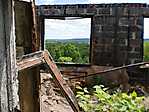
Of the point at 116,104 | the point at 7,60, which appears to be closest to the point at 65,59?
the point at 116,104

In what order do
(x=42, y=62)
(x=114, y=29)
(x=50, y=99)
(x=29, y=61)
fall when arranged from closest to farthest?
1. (x=29, y=61)
2. (x=42, y=62)
3. (x=50, y=99)
4. (x=114, y=29)

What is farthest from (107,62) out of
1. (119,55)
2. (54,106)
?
(54,106)

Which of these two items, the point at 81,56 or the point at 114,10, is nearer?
the point at 114,10

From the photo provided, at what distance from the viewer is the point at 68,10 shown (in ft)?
29.2

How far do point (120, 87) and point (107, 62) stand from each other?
0.82 metres

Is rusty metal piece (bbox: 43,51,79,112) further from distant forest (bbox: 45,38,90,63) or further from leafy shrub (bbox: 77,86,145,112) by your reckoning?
distant forest (bbox: 45,38,90,63)

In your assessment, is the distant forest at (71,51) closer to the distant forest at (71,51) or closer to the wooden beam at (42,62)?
the distant forest at (71,51)

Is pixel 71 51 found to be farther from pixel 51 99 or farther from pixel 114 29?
pixel 51 99

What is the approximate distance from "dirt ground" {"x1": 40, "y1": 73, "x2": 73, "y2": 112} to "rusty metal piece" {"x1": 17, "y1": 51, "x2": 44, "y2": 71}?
297 cm

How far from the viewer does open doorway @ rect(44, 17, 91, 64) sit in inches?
401

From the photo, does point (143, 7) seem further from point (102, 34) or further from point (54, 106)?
point (54, 106)

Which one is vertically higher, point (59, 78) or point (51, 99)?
point (59, 78)

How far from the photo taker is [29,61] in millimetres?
1694

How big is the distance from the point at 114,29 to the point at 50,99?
359 cm
